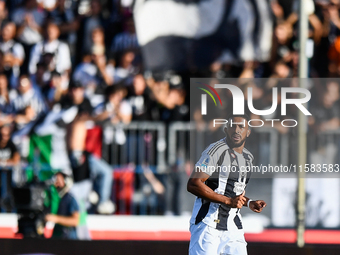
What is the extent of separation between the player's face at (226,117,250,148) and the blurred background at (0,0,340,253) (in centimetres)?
146

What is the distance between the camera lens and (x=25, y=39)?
21.8 ft

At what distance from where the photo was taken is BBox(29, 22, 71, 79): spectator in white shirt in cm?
645

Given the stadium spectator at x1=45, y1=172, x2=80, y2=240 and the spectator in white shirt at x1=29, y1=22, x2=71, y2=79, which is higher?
the spectator in white shirt at x1=29, y1=22, x2=71, y2=79

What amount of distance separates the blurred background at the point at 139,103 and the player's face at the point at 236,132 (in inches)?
57.7

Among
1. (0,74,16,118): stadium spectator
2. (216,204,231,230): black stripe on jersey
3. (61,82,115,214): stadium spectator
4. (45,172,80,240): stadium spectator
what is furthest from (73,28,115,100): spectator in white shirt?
(216,204,231,230): black stripe on jersey

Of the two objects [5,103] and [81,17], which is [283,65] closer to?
[81,17]

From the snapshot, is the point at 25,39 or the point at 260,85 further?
the point at 25,39

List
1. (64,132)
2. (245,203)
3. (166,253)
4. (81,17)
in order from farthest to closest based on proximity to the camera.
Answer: (81,17), (64,132), (166,253), (245,203)

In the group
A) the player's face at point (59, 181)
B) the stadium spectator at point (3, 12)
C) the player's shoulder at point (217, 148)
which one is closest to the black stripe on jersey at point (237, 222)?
the player's shoulder at point (217, 148)

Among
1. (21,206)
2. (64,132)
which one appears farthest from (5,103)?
(21,206)

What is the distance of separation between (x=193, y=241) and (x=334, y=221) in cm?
224

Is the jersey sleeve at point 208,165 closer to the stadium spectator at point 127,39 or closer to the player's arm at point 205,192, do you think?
the player's arm at point 205,192

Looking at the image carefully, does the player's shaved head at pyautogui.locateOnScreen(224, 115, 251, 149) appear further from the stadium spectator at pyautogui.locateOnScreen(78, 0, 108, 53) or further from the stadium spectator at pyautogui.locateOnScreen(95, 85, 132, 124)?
the stadium spectator at pyautogui.locateOnScreen(78, 0, 108, 53)

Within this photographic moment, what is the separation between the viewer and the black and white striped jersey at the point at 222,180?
398 cm
